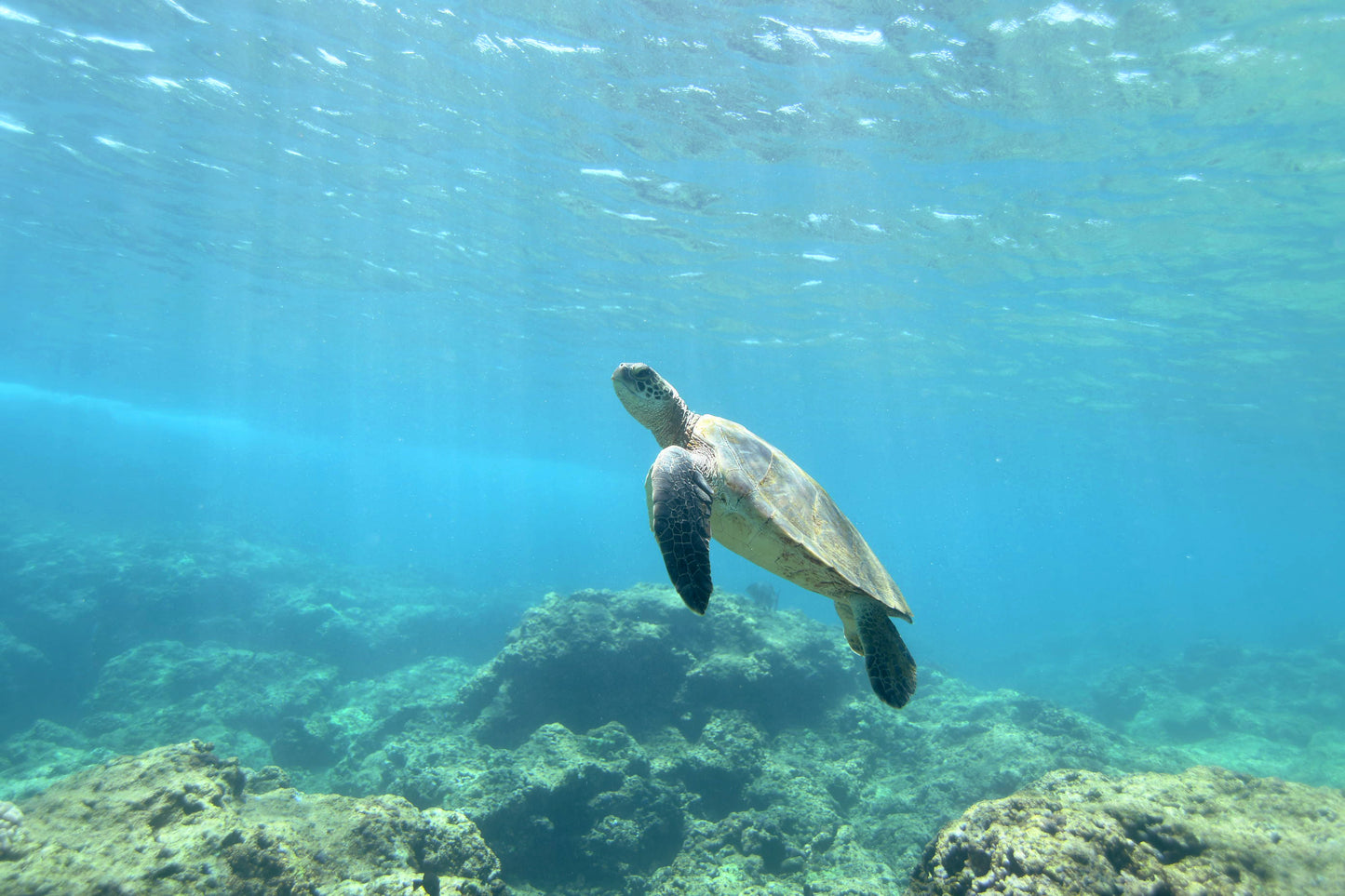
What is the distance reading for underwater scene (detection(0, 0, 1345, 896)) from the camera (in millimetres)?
3793

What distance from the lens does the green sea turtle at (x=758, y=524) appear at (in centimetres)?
290

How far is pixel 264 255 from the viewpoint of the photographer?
771 inches

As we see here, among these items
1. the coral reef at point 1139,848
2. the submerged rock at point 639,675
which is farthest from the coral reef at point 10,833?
the submerged rock at point 639,675

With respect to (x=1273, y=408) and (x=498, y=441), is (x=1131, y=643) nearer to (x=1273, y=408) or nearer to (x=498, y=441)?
(x=1273, y=408)

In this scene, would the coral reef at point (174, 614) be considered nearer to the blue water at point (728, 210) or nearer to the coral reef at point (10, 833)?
the blue water at point (728, 210)

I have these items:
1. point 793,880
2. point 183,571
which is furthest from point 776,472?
point 183,571

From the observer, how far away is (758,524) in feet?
11.5

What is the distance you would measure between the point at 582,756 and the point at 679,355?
2147cm

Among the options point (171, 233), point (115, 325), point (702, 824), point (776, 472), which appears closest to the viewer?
point (776, 472)

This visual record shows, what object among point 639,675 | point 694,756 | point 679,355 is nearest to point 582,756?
point 694,756

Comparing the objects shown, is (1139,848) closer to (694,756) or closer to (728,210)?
(694,756)

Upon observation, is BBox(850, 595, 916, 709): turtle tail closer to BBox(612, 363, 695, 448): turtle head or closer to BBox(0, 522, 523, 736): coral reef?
BBox(612, 363, 695, 448): turtle head

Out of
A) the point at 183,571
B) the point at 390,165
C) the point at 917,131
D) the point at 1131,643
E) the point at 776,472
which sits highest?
the point at 917,131

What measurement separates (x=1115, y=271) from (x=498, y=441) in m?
49.6
